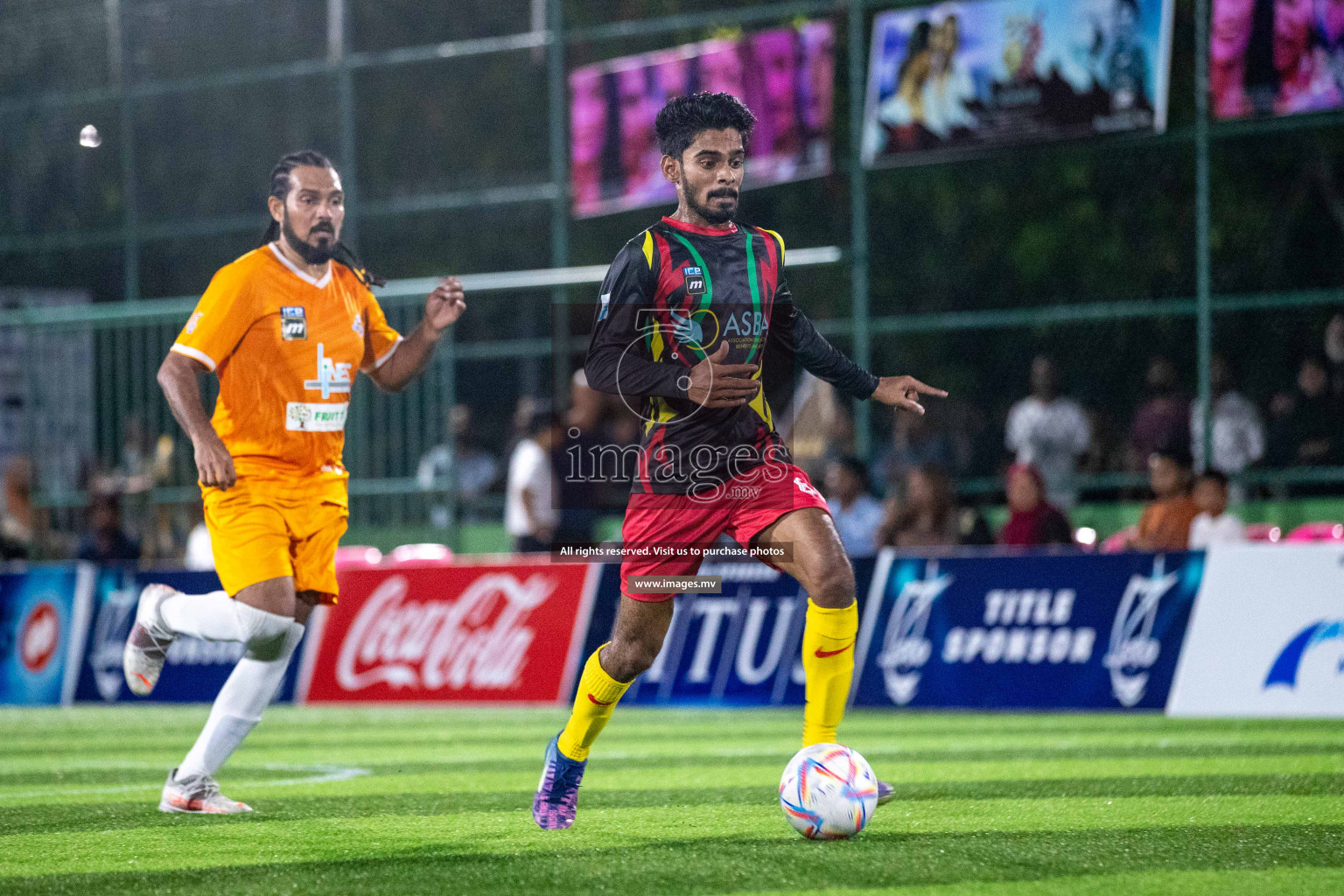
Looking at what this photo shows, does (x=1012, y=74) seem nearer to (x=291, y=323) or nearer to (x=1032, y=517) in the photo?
(x=1032, y=517)

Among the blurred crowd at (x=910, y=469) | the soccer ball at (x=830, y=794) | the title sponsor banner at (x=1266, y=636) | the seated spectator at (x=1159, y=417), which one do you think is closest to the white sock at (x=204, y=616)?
the soccer ball at (x=830, y=794)

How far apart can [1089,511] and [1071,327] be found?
5.59 m

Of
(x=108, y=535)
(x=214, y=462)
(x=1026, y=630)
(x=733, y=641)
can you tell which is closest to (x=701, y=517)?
(x=214, y=462)

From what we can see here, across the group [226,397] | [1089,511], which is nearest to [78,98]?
[1089,511]

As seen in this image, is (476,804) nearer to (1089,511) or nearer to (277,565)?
(277,565)

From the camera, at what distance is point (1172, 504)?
1293 centimetres

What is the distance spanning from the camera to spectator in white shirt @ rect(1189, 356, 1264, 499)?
1404 centimetres

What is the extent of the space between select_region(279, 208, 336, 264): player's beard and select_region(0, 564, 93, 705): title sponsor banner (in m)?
8.59

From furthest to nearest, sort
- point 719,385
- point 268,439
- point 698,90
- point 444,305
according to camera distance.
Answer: point 698,90, point 444,305, point 268,439, point 719,385

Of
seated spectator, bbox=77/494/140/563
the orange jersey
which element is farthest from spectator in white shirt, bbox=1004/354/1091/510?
the orange jersey

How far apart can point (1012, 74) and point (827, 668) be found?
935 centimetres

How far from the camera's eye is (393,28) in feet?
71.9

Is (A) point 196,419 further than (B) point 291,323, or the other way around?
(B) point 291,323

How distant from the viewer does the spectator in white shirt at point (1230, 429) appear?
14.0 m
